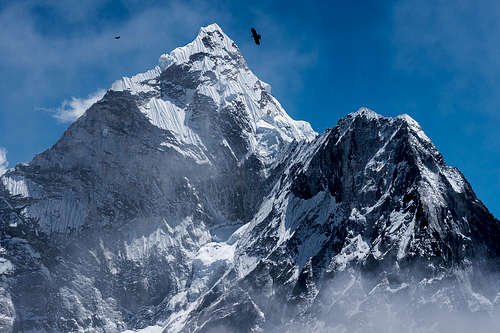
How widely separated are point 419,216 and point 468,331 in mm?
28032

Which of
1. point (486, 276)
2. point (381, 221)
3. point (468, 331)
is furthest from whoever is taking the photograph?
point (381, 221)

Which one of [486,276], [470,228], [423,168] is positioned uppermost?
[423,168]

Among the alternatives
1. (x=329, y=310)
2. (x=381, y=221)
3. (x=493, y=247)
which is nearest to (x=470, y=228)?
(x=493, y=247)

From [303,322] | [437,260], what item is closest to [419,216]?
[437,260]

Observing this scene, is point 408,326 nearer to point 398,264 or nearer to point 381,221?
point 398,264

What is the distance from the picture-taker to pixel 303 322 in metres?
197

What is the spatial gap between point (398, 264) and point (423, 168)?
27.2 metres

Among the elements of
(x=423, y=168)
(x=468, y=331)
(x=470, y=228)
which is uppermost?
(x=423, y=168)

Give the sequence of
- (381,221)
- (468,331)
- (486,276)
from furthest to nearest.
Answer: (381,221) < (486,276) < (468,331)

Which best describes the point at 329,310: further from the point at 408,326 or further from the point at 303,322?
the point at 408,326

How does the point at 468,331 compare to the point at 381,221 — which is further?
the point at 381,221

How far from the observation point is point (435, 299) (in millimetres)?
174500

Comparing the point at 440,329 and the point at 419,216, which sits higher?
the point at 419,216

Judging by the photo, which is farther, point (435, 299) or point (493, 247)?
point (493, 247)
